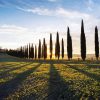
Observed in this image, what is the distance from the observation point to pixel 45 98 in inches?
560

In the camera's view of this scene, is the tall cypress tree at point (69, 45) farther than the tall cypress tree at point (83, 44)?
Yes

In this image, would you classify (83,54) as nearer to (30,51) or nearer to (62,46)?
(62,46)

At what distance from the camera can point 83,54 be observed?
66.2m

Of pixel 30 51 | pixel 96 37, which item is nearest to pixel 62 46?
pixel 96 37

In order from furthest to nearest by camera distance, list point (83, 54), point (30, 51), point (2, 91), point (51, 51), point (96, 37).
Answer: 1. point (30, 51)
2. point (51, 51)
3. point (96, 37)
4. point (83, 54)
5. point (2, 91)

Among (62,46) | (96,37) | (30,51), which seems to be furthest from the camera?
(30,51)

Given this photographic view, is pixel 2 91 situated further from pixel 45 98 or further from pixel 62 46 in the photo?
pixel 62 46

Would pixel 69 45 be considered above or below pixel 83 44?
above

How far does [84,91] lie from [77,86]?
1.61m

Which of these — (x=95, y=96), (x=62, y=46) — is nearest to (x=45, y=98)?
(x=95, y=96)

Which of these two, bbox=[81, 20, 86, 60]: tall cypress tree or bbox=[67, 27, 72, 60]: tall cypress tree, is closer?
bbox=[81, 20, 86, 60]: tall cypress tree

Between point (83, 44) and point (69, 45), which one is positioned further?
point (69, 45)

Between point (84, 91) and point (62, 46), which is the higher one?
point (62, 46)

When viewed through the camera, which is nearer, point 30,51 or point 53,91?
point 53,91
